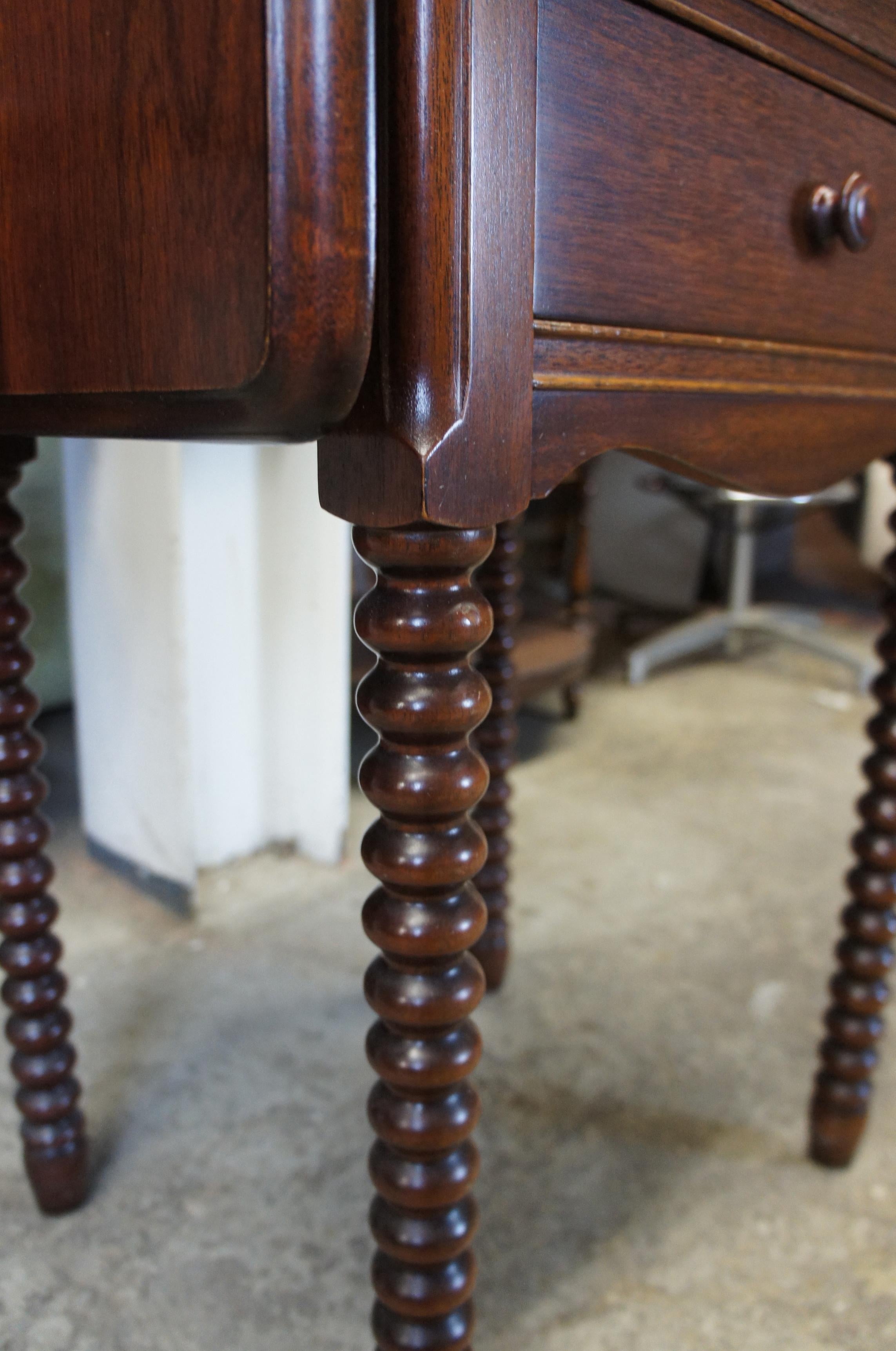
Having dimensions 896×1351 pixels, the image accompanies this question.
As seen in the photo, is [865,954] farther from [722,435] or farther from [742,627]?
[742,627]

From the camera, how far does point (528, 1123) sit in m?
0.91

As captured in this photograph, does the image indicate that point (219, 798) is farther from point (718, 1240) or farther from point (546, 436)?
point (546, 436)

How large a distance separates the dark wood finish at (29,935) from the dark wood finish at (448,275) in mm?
402

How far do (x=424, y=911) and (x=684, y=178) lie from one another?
1.10ft

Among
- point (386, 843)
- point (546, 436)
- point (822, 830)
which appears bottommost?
point (822, 830)

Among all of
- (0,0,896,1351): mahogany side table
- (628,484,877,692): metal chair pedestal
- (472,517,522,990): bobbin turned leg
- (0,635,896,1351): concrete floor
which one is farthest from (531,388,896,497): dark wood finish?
(628,484,877,692): metal chair pedestal

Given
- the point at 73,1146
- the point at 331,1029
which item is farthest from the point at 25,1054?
the point at 331,1029

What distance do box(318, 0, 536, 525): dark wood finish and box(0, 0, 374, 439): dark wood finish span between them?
2 centimetres

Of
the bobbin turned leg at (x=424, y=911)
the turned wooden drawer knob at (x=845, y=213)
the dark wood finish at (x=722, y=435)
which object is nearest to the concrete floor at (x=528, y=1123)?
the bobbin turned leg at (x=424, y=911)

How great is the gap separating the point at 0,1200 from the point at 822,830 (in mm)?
1232

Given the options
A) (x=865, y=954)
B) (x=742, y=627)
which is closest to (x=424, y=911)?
(x=865, y=954)

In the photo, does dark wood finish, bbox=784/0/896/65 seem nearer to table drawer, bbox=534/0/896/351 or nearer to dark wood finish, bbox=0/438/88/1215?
table drawer, bbox=534/0/896/351

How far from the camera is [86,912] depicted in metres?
1.28

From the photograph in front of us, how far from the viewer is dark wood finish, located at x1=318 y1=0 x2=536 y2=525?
0.35 metres
